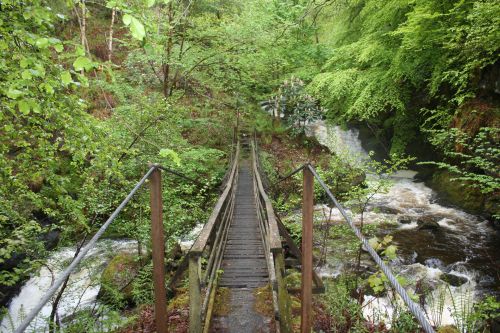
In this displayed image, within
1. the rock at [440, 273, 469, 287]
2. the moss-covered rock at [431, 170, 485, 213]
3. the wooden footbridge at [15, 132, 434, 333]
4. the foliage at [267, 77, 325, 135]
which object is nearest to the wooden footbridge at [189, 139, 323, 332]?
the wooden footbridge at [15, 132, 434, 333]

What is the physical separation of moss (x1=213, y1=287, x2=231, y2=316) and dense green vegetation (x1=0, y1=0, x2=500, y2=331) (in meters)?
1.25

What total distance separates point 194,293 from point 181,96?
9.04m

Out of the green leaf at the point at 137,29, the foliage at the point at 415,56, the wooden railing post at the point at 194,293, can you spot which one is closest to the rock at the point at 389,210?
the foliage at the point at 415,56

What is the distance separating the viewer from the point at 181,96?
10.6m

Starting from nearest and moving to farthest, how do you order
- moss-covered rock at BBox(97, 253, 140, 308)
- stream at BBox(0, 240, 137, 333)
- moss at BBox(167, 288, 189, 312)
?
moss at BBox(167, 288, 189, 312), moss-covered rock at BBox(97, 253, 140, 308), stream at BBox(0, 240, 137, 333)

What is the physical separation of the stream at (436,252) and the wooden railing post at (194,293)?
9.35ft

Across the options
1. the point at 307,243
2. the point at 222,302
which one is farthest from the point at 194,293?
the point at 222,302

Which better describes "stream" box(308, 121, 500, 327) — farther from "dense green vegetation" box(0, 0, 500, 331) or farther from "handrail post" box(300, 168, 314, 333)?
"handrail post" box(300, 168, 314, 333)

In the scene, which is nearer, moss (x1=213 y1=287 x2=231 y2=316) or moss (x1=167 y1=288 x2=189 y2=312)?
moss (x1=213 y1=287 x2=231 y2=316)

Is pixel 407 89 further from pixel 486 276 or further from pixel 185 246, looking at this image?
pixel 185 246

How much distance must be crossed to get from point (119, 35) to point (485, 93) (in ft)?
64.9

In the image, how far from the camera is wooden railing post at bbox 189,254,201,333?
234 centimetres

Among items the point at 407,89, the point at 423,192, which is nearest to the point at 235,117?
the point at 407,89

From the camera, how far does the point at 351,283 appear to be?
552 cm
